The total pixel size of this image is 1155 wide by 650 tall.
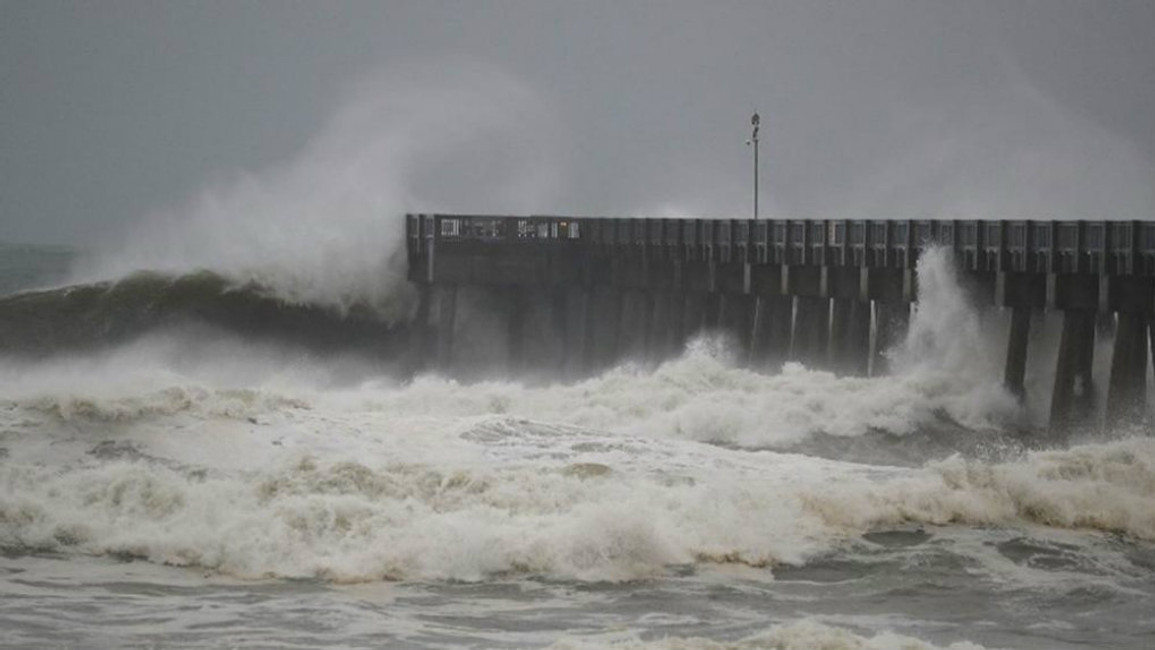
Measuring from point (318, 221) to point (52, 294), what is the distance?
313 inches

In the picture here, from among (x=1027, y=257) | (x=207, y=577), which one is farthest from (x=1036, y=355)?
(x=207, y=577)

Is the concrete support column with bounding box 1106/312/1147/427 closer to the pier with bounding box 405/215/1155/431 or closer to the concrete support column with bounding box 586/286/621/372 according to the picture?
the pier with bounding box 405/215/1155/431

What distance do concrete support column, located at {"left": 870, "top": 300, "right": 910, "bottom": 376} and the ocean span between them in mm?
5595

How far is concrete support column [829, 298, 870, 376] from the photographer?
48.7m

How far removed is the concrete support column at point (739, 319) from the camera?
5297 cm

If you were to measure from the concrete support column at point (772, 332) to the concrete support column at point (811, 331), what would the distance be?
1.84 ft

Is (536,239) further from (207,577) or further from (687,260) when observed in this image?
(207,577)

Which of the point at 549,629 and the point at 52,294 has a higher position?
the point at 52,294

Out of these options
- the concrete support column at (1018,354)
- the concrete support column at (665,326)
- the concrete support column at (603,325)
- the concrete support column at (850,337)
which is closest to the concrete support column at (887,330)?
the concrete support column at (850,337)

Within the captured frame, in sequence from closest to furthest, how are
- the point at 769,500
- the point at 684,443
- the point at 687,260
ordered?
the point at 769,500
the point at 684,443
the point at 687,260

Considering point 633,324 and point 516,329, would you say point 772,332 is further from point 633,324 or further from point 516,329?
point 516,329

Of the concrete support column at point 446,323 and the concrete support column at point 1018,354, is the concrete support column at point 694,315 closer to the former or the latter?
the concrete support column at point 446,323

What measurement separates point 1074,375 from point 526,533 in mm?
17576

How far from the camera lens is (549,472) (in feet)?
104
